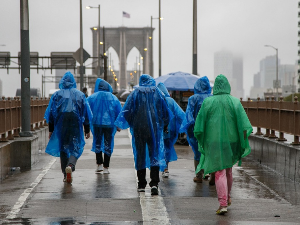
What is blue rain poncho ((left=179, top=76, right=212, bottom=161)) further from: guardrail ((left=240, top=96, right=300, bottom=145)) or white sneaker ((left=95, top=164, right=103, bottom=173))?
white sneaker ((left=95, top=164, right=103, bottom=173))

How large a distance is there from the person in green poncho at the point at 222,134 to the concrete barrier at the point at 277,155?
375 centimetres

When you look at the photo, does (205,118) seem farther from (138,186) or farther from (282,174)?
(282,174)

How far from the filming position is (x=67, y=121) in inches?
463

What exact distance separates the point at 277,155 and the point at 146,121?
4684 millimetres

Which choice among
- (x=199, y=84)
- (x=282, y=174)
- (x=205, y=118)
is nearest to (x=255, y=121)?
(x=282, y=174)

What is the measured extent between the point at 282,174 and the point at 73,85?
4.45 m

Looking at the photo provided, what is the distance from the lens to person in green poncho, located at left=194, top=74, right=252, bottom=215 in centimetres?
859

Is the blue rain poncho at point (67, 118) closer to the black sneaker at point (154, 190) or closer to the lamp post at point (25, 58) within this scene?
the black sneaker at point (154, 190)

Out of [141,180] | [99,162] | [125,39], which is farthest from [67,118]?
[125,39]

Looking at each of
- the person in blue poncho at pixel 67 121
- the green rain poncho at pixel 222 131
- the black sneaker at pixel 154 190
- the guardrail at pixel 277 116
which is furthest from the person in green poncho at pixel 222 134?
the guardrail at pixel 277 116

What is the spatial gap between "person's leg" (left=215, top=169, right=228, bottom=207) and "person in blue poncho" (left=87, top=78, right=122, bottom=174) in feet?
15.0

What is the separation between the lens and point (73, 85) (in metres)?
12.0

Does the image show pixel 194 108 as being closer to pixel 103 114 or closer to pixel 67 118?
pixel 103 114

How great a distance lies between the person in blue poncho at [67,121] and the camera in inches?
463
